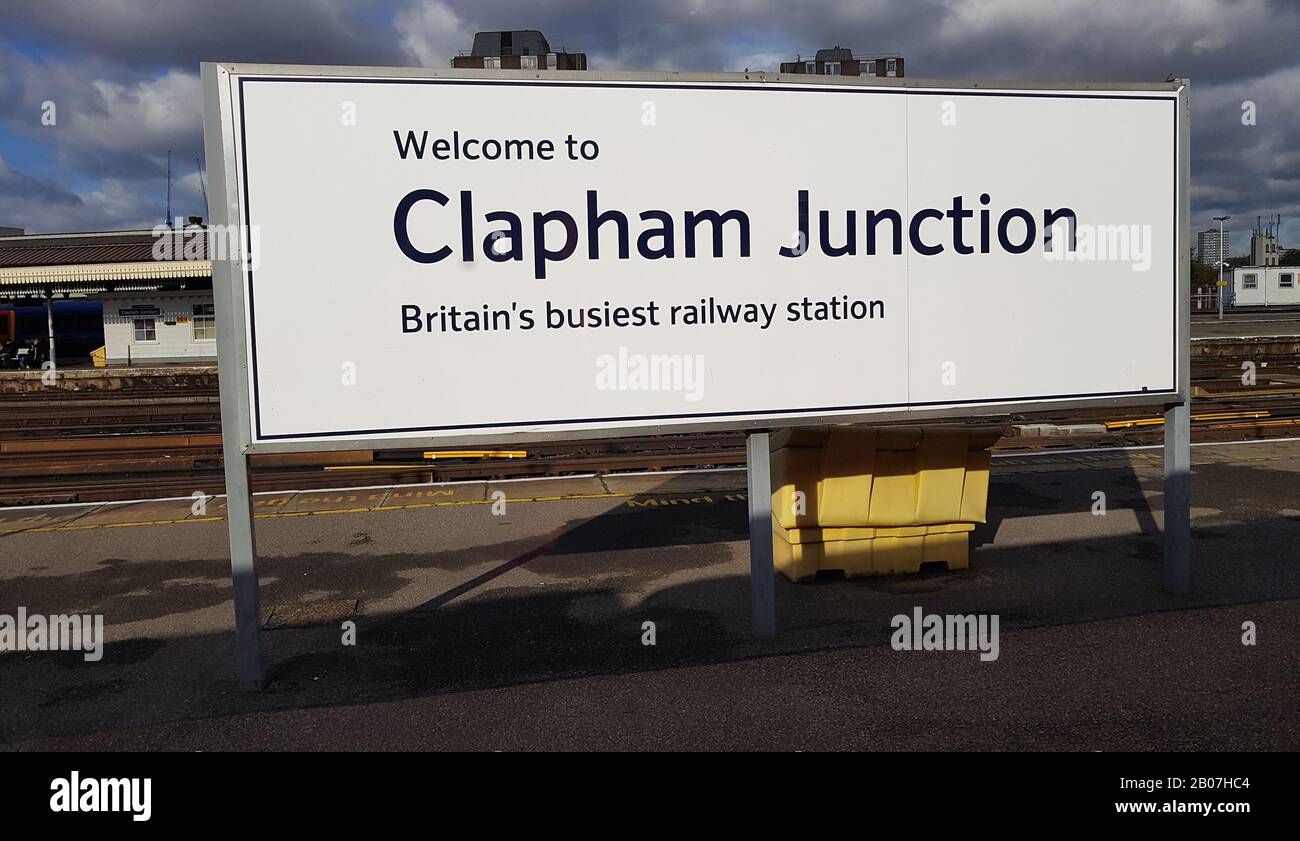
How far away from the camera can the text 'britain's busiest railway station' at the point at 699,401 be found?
203 inches

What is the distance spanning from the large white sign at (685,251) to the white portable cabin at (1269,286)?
61.2 meters

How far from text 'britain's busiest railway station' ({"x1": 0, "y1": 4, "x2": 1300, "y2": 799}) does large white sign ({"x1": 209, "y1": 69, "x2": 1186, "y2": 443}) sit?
0.07ft

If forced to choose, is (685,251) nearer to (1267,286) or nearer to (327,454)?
(327,454)

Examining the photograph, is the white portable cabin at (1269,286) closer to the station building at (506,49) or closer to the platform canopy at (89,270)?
the station building at (506,49)

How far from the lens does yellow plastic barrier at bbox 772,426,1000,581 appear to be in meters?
7.36

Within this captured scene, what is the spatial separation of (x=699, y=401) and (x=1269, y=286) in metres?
63.8

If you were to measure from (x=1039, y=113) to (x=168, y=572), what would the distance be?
763 centimetres

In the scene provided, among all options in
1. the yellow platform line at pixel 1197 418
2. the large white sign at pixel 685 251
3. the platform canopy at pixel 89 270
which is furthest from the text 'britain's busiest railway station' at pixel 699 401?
the platform canopy at pixel 89 270

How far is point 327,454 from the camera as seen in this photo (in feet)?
46.4

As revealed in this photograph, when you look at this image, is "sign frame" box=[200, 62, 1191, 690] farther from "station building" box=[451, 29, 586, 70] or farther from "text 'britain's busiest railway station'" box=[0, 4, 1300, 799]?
"station building" box=[451, 29, 586, 70]

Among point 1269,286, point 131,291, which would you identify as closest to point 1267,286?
point 1269,286

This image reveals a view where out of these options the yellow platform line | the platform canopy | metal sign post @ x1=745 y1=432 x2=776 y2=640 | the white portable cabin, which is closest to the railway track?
the yellow platform line

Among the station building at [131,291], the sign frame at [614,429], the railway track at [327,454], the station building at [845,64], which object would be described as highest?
the station building at [845,64]
